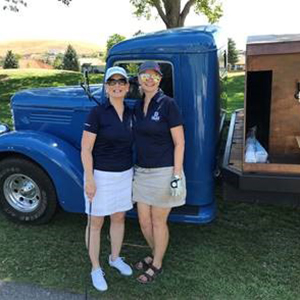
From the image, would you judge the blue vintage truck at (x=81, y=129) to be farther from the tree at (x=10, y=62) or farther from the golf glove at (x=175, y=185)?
the tree at (x=10, y=62)

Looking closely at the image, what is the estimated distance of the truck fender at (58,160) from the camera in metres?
3.95

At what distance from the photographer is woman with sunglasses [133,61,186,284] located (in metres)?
3.05

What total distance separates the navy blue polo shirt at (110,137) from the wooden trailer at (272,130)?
0.84 meters

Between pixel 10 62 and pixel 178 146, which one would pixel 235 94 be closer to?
pixel 178 146

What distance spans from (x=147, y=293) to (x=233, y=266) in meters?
0.78

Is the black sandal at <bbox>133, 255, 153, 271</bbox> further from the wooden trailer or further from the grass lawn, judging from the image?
the wooden trailer

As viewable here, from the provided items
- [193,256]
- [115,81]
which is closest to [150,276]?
[193,256]

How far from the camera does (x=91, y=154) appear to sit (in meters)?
3.11

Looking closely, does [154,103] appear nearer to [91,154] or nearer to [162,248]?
[91,154]

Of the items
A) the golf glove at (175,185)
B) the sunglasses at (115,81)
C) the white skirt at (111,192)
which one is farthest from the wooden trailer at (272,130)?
the sunglasses at (115,81)

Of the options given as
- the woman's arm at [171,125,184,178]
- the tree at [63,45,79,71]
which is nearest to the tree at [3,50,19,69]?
the tree at [63,45,79,71]

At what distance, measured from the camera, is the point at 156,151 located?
10.2 feet

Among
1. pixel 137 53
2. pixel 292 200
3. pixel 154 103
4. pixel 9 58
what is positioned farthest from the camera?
Result: pixel 9 58

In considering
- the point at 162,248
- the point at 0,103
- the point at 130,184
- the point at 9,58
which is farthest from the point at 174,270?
the point at 9,58
